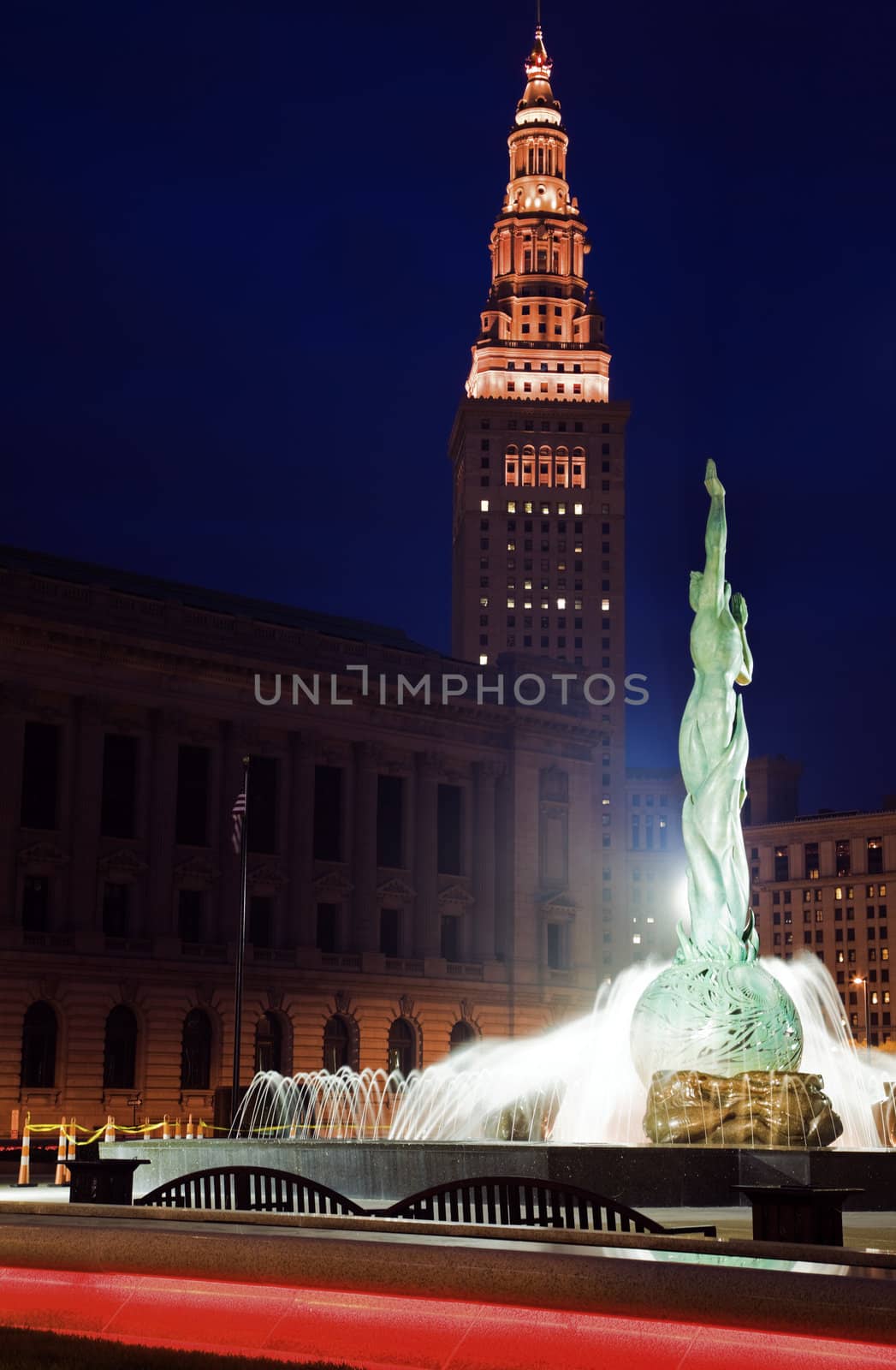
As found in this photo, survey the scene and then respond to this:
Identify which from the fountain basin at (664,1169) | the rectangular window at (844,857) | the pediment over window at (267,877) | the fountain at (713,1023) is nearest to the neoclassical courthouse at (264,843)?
the pediment over window at (267,877)

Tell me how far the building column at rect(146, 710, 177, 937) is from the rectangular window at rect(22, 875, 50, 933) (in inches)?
171

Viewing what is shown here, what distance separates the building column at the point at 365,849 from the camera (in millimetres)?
76938

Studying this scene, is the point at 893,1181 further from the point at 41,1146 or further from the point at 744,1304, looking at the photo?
the point at 41,1146

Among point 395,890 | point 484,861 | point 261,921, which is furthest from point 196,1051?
point 484,861

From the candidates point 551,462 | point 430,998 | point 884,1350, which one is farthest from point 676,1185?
point 551,462

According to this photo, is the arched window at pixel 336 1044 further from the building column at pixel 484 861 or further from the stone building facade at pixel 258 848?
the building column at pixel 484 861

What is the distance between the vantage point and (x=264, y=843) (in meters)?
74.9

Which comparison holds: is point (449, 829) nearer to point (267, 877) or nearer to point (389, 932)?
point (389, 932)

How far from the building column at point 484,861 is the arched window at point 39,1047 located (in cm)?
2251

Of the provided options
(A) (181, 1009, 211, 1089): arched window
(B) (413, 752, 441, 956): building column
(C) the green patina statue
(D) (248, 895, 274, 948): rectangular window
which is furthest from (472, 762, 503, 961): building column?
(C) the green patina statue

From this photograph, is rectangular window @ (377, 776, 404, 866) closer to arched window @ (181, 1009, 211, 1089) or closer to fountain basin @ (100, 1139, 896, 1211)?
arched window @ (181, 1009, 211, 1089)

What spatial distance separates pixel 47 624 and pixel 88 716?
419cm

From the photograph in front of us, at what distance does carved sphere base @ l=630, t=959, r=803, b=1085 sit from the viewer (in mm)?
25844

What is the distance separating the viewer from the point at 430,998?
7856 cm
